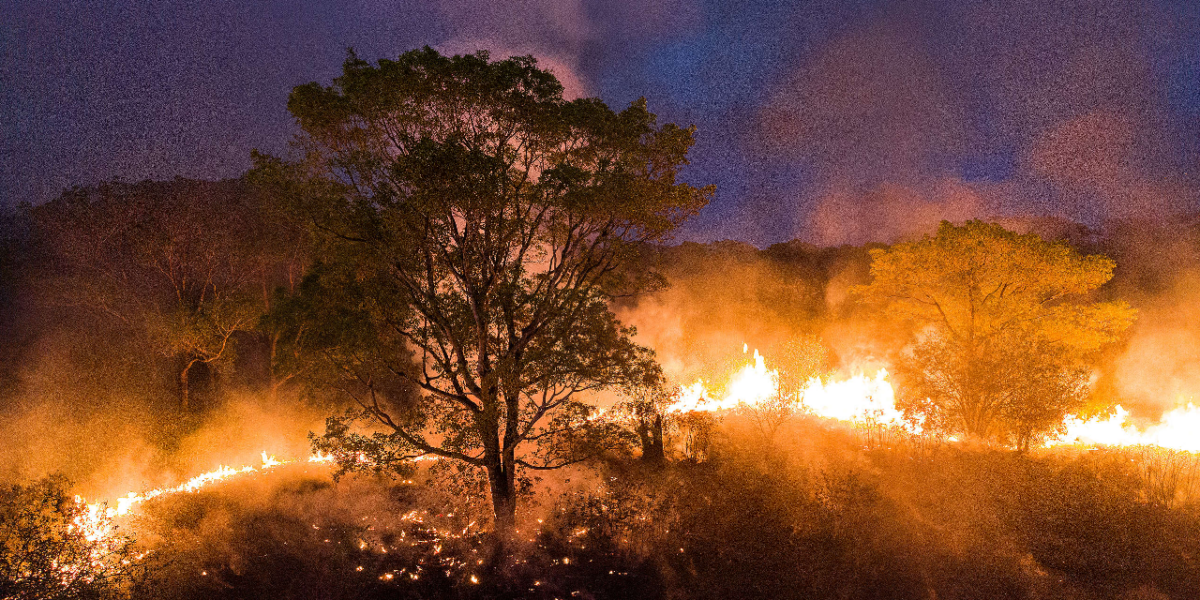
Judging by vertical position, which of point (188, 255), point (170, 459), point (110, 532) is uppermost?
point (188, 255)

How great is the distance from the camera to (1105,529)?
995 cm

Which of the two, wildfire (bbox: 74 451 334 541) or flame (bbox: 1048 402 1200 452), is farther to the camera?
flame (bbox: 1048 402 1200 452)

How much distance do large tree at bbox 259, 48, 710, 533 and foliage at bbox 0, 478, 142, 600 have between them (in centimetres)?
325

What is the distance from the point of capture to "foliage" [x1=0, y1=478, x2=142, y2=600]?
26.2 ft

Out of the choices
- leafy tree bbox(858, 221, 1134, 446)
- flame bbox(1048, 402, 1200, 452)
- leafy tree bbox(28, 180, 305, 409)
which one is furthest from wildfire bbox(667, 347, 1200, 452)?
leafy tree bbox(28, 180, 305, 409)

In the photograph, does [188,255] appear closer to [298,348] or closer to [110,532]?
[110,532]

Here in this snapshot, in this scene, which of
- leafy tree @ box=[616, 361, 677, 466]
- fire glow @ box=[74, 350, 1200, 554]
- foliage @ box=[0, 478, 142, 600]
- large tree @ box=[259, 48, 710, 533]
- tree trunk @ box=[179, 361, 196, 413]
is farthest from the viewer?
tree trunk @ box=[179, 361, 196, 413]

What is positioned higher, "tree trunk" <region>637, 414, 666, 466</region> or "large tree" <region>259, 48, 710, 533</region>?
"large tree" <region>259, 48, 710, 533</region>

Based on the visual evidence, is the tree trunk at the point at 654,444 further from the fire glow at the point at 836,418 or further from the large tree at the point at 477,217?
the large tree at the point at 477,217

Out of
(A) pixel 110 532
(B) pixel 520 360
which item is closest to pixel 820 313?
(B) pixel 520 360

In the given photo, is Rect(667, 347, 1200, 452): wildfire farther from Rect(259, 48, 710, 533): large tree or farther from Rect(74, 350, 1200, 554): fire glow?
Rect(259, 48, 710, 533): large tree

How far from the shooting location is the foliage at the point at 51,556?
7.98 meters

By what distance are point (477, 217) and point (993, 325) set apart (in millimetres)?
15925

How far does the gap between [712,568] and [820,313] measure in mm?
34777
